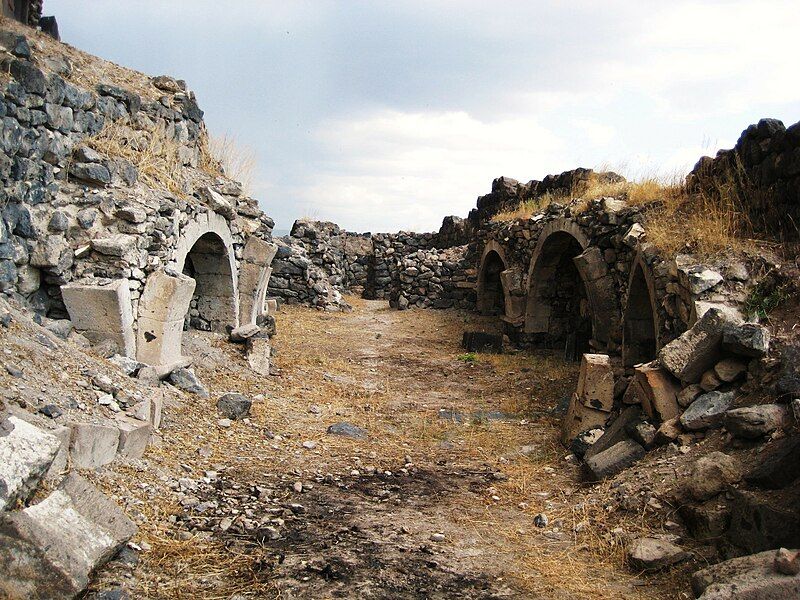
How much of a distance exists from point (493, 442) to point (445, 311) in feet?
35.2

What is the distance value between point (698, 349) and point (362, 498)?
2688 mm

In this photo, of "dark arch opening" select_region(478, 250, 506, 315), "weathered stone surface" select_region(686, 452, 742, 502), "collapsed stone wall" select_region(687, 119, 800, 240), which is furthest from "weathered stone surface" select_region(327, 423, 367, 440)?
"dark arch opening" select_region(478, 250, 506, 315)

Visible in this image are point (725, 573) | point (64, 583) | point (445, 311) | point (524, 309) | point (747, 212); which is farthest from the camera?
point (445, 311)

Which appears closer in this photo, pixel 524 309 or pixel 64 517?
pixel 64 517

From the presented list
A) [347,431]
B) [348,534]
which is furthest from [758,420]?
[347,431]

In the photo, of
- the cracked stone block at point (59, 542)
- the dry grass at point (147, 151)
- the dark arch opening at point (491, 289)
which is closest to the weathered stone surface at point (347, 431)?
the cracked stone block at point (59, 542)

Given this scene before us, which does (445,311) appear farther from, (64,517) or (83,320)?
(64,517)

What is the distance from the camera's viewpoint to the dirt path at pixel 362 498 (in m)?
3.45

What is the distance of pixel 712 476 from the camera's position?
12.8ft

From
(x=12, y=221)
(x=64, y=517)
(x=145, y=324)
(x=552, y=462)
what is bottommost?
(x=552, y=462)

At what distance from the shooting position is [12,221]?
5301 mm

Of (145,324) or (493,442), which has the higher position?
(145,324)

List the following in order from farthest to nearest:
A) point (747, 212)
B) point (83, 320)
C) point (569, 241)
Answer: point (569, 241)
point (747, 212)
point (83, 320)

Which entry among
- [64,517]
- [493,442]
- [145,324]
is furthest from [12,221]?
[493,442]
